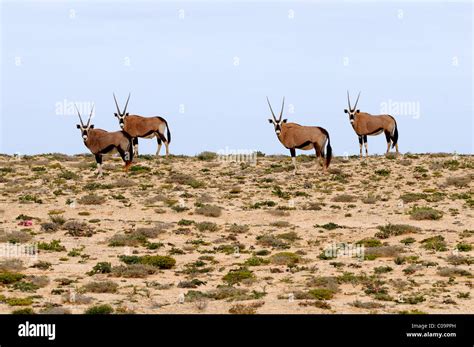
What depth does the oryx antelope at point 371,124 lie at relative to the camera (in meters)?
50.2

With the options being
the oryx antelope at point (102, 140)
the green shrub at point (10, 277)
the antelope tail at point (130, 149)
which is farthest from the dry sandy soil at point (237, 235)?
the oryx antelope at point (102, 140)

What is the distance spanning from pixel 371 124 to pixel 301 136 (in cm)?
Result: 723

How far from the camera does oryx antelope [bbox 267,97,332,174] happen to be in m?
45.0

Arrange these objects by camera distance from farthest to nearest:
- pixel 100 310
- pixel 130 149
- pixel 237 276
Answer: pixel 130 149, pixel 237 276, pixel 100 310

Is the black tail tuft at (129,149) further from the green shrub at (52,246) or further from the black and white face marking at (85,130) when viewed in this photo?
the green shrub at (52,246)

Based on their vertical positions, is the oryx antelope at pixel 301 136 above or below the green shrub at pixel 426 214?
above

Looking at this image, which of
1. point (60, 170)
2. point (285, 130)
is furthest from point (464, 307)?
point (60, 170)

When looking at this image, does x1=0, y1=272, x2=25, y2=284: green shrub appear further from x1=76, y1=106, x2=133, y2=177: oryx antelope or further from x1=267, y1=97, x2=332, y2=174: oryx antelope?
x1=267, y1=97, x2=332, y2=174: oryx antelope

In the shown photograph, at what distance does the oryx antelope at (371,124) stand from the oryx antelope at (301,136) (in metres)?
5.32

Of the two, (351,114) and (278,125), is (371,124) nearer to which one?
(351,114)

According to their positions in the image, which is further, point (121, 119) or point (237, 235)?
point (121, 119)

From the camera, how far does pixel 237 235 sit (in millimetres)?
32969

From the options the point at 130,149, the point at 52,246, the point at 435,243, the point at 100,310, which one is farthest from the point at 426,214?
the point at 100,310
